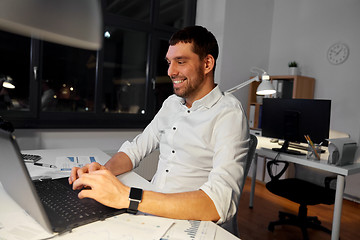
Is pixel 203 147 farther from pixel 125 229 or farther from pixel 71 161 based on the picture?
pixel 71 161

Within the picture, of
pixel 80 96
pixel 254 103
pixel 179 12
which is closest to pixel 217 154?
pixel 80 96

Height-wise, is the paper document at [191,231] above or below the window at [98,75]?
below

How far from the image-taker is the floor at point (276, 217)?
2.34 meters

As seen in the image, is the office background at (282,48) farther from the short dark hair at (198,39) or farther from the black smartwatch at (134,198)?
the black smartwatch at (134,198)

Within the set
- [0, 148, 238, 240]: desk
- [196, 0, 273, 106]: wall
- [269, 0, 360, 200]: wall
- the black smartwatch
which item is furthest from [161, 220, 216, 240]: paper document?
[269, 0, 360, 200]: wall

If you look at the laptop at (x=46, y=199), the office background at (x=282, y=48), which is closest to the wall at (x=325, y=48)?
the office background at (x=282, y=48)

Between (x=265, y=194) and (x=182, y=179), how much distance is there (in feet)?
8.12

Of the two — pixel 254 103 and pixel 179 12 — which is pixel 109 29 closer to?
pixel 179 12

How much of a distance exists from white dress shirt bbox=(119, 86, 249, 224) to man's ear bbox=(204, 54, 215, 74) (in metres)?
0.10

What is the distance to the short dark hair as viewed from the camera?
1.21 m

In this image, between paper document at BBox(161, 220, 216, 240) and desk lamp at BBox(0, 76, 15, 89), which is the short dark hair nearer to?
paper document at BBox(161, 220, 216, 240)

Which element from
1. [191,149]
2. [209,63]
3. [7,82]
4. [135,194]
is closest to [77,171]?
[135,194]

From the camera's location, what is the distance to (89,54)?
10.2 ft

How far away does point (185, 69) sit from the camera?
4.02ft
